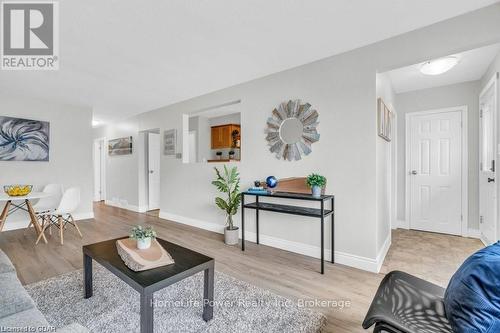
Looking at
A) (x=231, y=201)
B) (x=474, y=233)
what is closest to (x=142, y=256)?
(x=231, y=201)

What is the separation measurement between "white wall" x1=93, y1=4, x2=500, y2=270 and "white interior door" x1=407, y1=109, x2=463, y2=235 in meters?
2.16

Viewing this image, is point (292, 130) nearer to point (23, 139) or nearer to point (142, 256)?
point (142, 256)

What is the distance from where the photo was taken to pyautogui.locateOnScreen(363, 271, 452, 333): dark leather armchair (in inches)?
44.6

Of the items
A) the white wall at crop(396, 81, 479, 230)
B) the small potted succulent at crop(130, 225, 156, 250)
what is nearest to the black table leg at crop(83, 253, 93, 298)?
the small potted succulent at crop(130, 225, 156, 250)

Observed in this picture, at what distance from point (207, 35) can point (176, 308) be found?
2398mm

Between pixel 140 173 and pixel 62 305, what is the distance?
420cm

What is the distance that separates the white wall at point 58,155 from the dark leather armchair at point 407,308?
18.0 feet

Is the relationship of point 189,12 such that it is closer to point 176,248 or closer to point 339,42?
point 339,42

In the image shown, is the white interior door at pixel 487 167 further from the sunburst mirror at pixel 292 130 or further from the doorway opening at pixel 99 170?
the doorway opening at pixel 99 170

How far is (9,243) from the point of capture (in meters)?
3.41

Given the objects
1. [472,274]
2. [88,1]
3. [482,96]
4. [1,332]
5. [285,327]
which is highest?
[88,1]

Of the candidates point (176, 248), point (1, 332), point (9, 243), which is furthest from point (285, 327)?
point (9, 243)

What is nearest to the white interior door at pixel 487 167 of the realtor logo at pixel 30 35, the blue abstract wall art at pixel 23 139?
the realtor logo at pixel 30 35

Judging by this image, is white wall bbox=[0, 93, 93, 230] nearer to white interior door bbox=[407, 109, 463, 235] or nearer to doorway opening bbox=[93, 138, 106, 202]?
doorway opening bbox=[93, 138, 106, 202]
